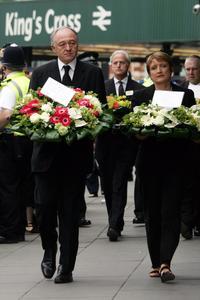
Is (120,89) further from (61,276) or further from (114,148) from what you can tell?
(61,276)

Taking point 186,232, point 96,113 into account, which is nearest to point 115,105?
point 186,232

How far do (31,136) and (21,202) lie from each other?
12.8 ft

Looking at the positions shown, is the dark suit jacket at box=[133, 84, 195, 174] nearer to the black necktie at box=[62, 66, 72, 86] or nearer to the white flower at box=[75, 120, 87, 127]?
the white flower at box=[75, 120, 87, 127]

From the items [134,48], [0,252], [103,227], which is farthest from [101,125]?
[134,48]

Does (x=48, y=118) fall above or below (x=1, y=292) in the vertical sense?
above

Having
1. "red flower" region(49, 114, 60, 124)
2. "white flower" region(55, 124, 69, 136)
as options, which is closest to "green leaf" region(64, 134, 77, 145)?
"white flower" region(55, 124, 69, 136)

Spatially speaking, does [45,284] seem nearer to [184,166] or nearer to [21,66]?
[184,166]

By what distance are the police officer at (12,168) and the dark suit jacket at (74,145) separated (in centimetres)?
288

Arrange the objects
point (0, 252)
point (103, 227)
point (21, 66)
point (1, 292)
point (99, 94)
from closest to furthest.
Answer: point (1, 292) < point (99, 94) < point (0, 252) < point (21, 66) < point (103, 227)

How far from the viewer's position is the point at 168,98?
10.6m

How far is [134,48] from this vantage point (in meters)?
27.0

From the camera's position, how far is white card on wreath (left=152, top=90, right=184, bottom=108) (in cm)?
1056

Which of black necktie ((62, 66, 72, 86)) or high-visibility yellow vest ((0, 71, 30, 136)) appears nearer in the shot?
black necktie ((62, 66, 72, 86))

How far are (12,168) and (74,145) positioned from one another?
359 cm
